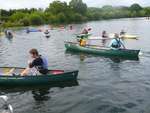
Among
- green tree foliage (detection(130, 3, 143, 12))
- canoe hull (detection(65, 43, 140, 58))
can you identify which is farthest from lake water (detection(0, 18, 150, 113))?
green tree foliage (detection(130, 3, 143, 12))

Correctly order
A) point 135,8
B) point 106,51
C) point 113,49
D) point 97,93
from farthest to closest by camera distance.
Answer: point 135,8, point 106,51, point 113,49, point 97,93

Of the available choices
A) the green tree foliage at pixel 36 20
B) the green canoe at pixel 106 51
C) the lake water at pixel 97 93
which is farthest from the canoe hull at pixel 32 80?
the green tree foliage at pixel 36 20

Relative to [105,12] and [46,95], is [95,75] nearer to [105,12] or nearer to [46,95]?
[46,95]

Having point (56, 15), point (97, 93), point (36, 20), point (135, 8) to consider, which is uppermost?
point (135, 8)

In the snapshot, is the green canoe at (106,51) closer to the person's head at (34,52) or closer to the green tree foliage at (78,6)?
the person's head at (34,52)

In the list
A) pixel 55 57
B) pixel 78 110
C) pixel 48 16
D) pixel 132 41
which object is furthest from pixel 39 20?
pixel 78 110

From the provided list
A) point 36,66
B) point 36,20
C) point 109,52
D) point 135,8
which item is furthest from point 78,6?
point 36,66

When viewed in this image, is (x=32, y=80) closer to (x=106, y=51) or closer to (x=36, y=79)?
(x=36, y=79)

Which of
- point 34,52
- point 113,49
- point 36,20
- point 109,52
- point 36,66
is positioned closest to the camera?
point 34,52

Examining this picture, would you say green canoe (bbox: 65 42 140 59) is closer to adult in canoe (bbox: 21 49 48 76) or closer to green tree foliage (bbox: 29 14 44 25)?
adult in canoe (bbox: 21 49 48 76)

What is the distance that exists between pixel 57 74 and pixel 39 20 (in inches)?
3820

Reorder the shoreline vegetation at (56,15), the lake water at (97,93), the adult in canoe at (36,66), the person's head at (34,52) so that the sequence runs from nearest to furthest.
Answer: the lake water at (97,93) → the person's head at (34,52) → the adult in canoe at (36,66) → the shoreline vegetation at (56,15)

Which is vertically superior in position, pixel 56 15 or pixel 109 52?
pixel 109 52

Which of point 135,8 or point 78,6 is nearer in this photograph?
point 78,6
